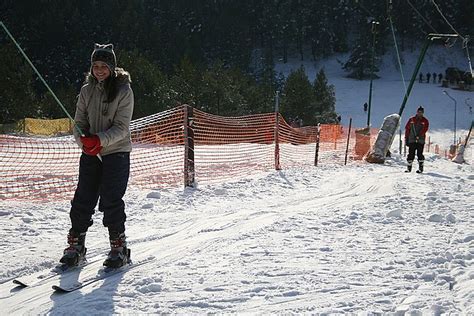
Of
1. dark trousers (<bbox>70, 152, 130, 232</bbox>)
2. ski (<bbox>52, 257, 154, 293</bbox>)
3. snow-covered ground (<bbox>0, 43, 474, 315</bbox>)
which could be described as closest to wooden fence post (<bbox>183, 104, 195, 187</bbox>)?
snow-covered ground (<bbox>0, 43, 474, 315</bbox>)

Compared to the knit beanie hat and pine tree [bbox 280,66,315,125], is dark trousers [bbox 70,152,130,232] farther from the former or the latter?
pine tree [bbox 280,66,315,125]

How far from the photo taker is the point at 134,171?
10211 mm

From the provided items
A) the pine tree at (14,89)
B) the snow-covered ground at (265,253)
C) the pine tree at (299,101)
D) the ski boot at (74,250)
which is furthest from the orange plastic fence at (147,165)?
the pine tree at (299,101)

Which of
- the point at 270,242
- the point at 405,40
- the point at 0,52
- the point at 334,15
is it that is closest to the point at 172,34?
the point at 334,15

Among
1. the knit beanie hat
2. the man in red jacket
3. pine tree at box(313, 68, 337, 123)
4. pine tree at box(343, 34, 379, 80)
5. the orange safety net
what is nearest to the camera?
the knit beanie hat

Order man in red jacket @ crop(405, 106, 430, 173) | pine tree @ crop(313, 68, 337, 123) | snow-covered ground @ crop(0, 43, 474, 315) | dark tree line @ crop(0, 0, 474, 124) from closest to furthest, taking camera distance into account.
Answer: snow-covered ground @ crop(0, 43, 474, 315)
man in red jacket @ crop(405, 106, 430, 173)
dark tree line @ crop(0, 0, 474, 124)
pine tree @ crop(313, 68, 337, 123)

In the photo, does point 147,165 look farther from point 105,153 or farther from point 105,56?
point 105,56

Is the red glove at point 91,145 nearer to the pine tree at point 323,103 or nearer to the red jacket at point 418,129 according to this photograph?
the red jacket at point 418,129

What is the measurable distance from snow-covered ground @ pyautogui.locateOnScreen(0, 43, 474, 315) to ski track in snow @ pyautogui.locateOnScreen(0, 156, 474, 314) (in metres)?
0.01

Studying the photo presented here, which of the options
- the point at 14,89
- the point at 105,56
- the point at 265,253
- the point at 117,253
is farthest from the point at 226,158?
the point at 14,89

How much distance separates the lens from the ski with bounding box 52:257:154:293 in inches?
146

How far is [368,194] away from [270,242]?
3.86 meters

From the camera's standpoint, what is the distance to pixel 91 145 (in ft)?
12.8

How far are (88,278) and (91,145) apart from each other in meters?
1.03
